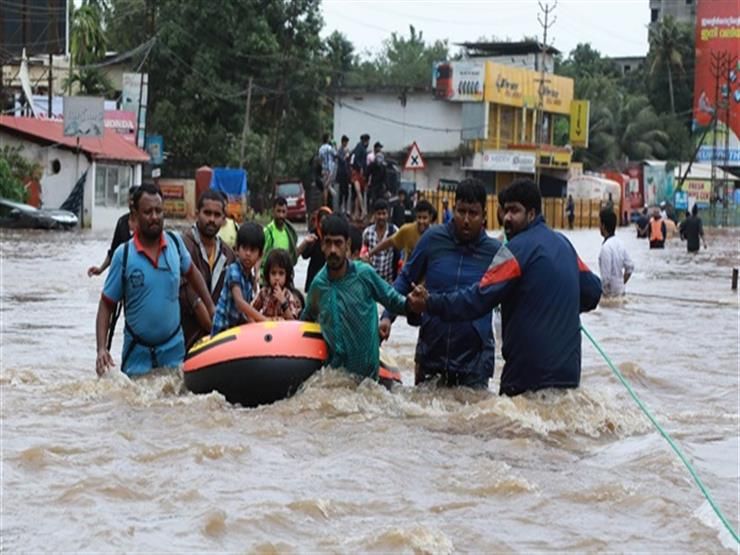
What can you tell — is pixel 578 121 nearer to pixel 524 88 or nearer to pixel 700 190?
pixel 524 88

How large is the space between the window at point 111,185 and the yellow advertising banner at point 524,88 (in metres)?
22.9

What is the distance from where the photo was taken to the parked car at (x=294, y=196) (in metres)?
50.8

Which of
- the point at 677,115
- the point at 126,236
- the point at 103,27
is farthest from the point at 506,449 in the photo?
the point at 677,115

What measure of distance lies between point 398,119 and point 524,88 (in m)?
9.35

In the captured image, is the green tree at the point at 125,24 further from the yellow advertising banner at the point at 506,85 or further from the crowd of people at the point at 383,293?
the crowd of people at the point at 383,293

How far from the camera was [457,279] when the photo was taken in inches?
354

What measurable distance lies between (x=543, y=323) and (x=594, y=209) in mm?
65587

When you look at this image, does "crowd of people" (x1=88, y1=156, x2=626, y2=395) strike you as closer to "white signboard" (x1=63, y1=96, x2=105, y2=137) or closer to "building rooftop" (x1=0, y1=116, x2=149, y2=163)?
"white signboard" (x1=63, y1=96, x2=105, y2=137)

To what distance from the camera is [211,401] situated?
9734 millimetres

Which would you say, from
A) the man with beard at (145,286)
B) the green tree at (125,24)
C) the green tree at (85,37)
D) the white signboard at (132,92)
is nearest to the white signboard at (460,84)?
the green tree at (125,24)

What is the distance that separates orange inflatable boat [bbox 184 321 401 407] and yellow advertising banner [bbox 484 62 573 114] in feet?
198

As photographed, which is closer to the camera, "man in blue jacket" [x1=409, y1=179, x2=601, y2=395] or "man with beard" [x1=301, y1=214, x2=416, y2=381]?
"man in blue jacket" [x1=409, y1=179, x2=601, y2=395]

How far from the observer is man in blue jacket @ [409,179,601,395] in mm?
8148

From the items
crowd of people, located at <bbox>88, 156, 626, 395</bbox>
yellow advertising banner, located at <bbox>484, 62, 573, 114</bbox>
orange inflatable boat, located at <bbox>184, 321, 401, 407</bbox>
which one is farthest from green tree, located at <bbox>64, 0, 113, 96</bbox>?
orange inflatable boat, located at <bbox>184, 321, 401, 407</bbox>
